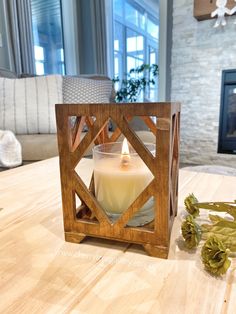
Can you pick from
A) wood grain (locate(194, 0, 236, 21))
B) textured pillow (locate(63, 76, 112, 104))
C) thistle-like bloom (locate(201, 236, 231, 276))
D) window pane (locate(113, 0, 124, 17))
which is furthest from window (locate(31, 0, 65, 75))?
thistle-like bloom (locate(201, 236, 231, 276))

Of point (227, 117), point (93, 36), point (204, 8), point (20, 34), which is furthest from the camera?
point (93, 36)

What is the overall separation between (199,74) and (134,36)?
155 centimetres

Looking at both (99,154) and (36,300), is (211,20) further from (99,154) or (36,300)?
(36,300)

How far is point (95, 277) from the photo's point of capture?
0.99 ft

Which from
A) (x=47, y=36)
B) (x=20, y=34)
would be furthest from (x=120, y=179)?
(x=47, y=36)

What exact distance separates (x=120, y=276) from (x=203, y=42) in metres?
2.54

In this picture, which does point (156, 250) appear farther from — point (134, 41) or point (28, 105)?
point (134, 41)

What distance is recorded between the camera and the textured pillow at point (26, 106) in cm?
176

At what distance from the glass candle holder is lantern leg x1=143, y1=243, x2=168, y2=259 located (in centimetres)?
4

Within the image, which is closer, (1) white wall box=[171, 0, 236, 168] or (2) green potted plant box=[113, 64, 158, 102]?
(1) white wall box=[171, 0, 236, 168]

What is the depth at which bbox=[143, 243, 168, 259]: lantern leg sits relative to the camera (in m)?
0.33

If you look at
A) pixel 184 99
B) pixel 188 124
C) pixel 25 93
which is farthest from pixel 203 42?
pixel 25 93

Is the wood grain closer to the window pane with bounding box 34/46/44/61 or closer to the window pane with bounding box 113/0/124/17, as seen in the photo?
the window pane with bounding box 113/0/124/17

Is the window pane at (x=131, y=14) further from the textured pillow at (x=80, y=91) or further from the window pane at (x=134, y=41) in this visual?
the textured pillow at (x=80, y=91)
